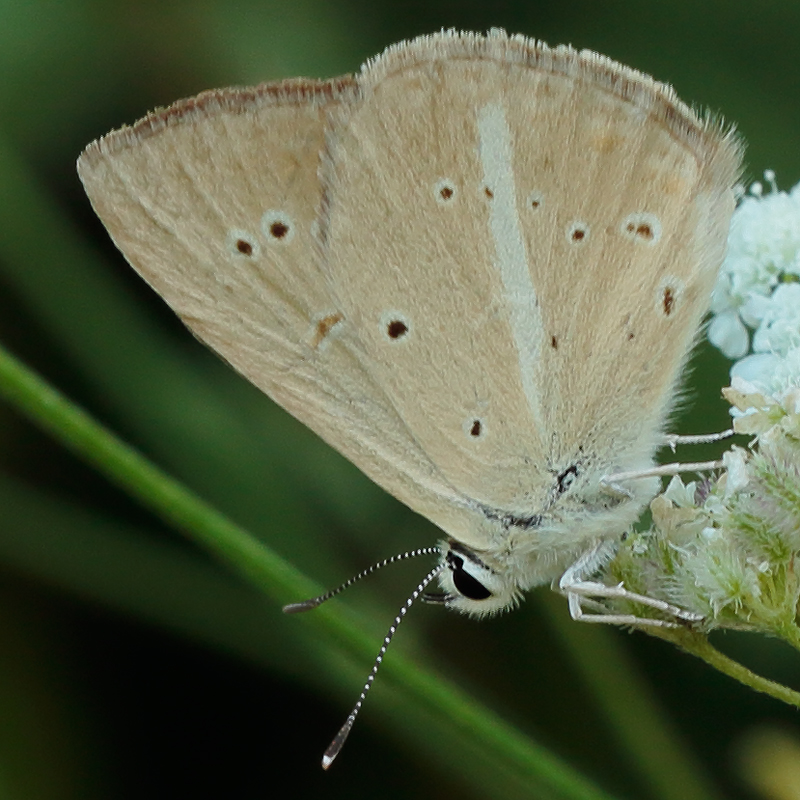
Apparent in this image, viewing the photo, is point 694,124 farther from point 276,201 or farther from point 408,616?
point 408,616

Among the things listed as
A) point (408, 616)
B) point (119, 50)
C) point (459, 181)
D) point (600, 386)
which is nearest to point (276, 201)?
point (459, 181)

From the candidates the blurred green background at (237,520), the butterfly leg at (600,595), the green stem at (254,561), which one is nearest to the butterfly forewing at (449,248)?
the butterfly leg at (600,595)

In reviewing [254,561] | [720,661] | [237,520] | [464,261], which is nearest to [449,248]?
[464,261]

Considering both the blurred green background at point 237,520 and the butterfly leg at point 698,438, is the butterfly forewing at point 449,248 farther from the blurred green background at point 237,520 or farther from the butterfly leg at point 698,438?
the blurred green background at point 237,520

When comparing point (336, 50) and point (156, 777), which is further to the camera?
point (336, 50)

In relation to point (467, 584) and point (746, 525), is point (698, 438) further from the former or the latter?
point (467, 584)

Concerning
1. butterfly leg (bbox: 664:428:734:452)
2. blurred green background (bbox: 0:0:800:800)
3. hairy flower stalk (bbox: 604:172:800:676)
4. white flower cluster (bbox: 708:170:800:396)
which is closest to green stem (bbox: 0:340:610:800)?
hairy flower stalk (bbox: 604:172:800:676)
